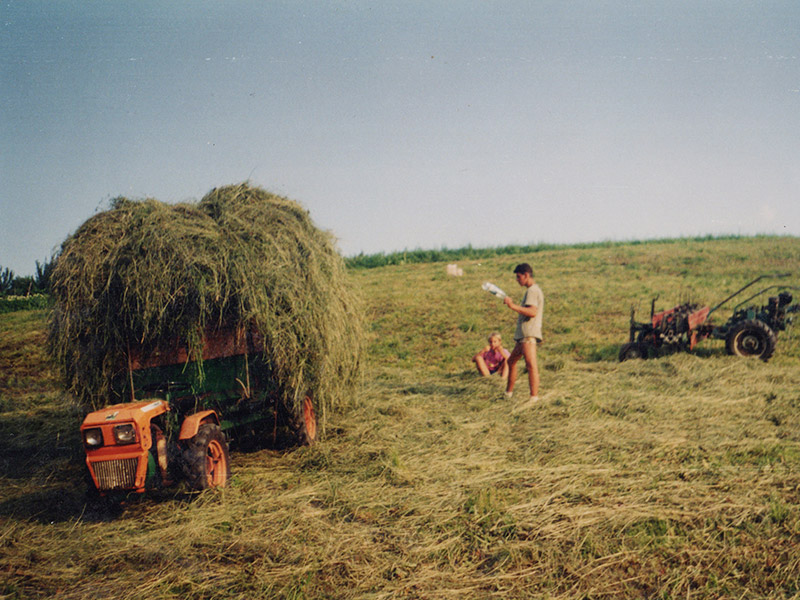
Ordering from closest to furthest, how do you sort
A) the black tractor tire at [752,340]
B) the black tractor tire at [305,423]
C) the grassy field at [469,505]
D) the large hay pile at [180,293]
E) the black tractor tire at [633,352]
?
the grassy field at [469,505], the large hay pile at [180,293], the black tractor tire at [305,423], the black tractor tire at [752,340], the black tractor tire at [633,352]

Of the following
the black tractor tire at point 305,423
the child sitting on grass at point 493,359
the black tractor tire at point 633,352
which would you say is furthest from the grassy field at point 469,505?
the black tractor tire at point 633,352

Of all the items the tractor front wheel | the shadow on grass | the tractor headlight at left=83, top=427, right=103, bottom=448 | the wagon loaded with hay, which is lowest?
the shadow on grass

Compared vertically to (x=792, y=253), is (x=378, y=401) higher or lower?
lower

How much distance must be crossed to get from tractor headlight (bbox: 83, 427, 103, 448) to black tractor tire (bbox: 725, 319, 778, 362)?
32.6ft

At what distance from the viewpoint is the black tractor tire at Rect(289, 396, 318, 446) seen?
5.87m

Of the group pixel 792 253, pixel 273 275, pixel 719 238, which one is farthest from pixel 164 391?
pixel 719 238

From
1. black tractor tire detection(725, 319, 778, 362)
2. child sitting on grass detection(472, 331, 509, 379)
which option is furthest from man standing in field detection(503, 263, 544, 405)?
black tractor tire detection(725, 319, 778, 362)

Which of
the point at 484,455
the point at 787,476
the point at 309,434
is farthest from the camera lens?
the point at 309,434

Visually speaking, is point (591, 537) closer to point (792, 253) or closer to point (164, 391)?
point (164, 391)

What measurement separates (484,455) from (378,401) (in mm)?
2779

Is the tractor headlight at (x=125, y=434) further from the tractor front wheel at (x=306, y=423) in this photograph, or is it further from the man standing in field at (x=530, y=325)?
the man standing in field at (x=530, y=325)

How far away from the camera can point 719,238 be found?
109 ft

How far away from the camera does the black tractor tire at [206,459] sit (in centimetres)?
464

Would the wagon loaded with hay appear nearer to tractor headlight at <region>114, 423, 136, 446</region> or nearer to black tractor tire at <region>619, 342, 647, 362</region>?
tractor headlight at <region>114, 423, 136, 446</region>
